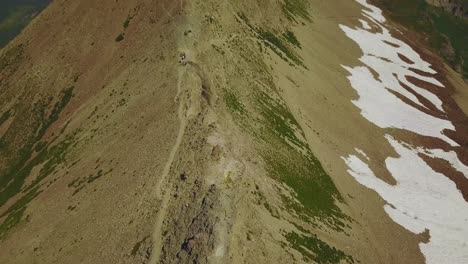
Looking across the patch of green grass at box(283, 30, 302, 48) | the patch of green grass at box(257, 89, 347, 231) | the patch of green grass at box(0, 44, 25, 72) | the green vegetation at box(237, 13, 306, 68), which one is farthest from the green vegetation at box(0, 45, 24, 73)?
the patch of green grass at box(283, 30, 302, 48)

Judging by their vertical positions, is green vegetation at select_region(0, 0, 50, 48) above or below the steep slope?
below

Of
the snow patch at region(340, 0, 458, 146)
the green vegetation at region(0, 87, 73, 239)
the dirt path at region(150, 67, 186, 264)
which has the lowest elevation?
the snow patch at region(340, 0, 458, 146)

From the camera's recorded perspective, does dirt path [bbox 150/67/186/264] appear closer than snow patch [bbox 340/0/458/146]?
Yes

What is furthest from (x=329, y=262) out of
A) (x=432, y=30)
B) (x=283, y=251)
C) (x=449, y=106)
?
(x=432, y=30)

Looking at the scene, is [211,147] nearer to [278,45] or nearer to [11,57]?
[278,45]

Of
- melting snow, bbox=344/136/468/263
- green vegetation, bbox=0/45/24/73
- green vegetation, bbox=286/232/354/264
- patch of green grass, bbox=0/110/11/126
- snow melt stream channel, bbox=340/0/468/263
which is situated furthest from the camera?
green vegetation, bbox=0/45/24/73

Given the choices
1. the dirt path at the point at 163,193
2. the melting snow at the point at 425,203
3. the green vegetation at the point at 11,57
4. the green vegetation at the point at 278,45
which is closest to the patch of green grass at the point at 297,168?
the melting snow at the point at 425,203

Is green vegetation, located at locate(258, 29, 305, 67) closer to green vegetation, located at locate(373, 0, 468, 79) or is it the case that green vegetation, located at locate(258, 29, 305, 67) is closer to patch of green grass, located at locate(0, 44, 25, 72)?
patch of green grass, located at locate(0, 44, 25, 72)
